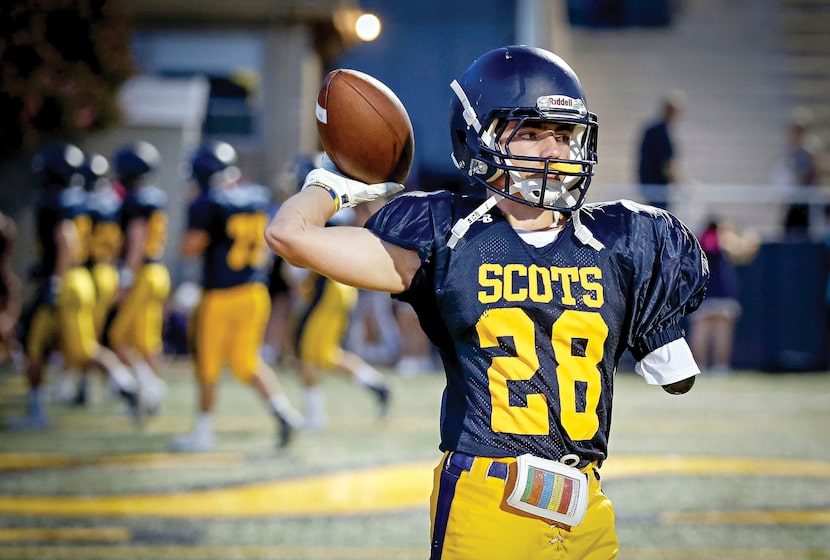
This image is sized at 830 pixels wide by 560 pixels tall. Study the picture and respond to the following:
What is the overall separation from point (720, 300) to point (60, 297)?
6359mm

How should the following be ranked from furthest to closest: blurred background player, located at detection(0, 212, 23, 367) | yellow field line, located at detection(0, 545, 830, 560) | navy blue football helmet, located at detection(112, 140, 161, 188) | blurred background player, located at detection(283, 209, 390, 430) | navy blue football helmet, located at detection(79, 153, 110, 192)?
blurred background player, located at detection(0, 212, 23, 367) → navy blue football helmet, located at detection(79, 153, 110, 192) → navy blue football helmet, located at detection(112, 140, 161, 188) → blurred background player, located at detection(283, 209, 390, 430) → yellow field line, located at detection(0, 545, 830, 560)

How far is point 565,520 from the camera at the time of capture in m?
2.21

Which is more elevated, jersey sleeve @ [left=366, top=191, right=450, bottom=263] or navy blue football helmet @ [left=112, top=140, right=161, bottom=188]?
navy blue football helmet @ [left=112, top=140, right=161, bottom=188]

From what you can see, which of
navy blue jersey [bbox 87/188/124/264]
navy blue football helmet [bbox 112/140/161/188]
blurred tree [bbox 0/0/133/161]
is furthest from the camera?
blurred tree [bbox 0/0/133/161]

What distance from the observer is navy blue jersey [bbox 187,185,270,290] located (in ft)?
22.2

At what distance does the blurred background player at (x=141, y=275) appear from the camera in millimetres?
7969

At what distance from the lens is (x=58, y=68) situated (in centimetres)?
1356

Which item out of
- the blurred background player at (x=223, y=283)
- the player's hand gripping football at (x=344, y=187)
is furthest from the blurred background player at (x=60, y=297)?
the player's hand gripping football at (x=344, y=187)

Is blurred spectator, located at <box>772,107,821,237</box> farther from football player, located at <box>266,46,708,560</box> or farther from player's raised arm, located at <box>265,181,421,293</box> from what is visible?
player's raised arm, located at <box>265,181,421,293</box>

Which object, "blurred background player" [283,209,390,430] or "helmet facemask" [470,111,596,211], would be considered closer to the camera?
"helmet facemask" [470,111,596,211]

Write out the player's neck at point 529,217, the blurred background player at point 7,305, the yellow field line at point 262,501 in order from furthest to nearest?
the blurred background player at point 7,305
the yellow field line at point 262,501
the player's neck at point 529,217

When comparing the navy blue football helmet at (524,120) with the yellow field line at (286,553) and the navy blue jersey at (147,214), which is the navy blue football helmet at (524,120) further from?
the navy blue jersey at (147,214)

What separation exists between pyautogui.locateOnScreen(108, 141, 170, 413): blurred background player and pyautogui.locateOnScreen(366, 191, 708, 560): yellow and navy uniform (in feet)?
19.0

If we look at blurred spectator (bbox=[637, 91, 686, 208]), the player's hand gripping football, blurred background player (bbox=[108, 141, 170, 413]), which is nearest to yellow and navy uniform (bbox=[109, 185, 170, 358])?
blurred background player (bbox=[108, 141, 170, 413])
